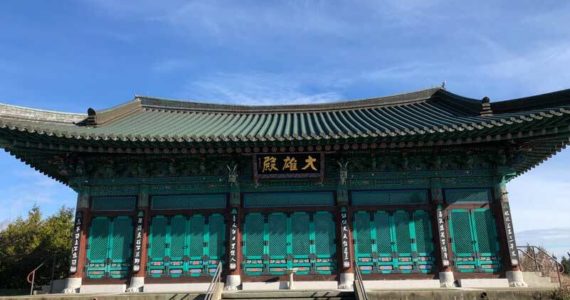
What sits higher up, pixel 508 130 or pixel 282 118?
pixel 282 118

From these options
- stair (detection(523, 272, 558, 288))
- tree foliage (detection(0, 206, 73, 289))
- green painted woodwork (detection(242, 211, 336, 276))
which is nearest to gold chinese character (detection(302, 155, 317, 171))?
green painted woodwork (detection(242, 211, 336, 276))

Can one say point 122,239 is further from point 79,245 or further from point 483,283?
point 483,283

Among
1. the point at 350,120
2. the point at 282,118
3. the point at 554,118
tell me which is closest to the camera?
the point at 554,118

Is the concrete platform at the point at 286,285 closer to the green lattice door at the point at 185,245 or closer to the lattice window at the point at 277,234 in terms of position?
the lattice window at the point at 277,234

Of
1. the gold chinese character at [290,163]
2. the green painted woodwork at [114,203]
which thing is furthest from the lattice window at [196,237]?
the gold chinese character at [290,163]

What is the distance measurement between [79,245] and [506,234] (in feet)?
45.9

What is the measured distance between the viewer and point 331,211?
1442 centimetres

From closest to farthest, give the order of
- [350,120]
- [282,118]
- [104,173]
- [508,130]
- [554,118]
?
[554,118] → [508,130] → [104,173] → [350,120] → [282,118]

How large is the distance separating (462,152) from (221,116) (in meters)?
10.5

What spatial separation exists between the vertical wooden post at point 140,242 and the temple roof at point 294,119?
2.34 m

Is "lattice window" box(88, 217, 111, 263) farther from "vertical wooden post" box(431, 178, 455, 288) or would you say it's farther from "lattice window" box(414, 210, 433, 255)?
"vertical wooden post" box(431, 178, 455, 288)

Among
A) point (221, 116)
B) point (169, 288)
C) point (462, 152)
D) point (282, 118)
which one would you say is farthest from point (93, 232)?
point (462, 152)

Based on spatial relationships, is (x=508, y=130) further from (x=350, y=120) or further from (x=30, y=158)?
(x=30, y=158)

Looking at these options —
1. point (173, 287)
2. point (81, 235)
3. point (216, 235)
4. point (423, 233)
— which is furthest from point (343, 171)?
point (81, 235)
